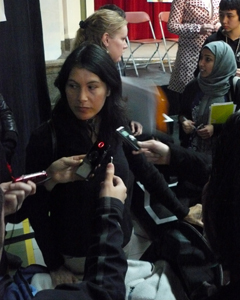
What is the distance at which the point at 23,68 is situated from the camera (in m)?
2.34

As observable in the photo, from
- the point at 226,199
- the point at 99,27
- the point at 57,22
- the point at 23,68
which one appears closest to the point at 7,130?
the point at 23,68

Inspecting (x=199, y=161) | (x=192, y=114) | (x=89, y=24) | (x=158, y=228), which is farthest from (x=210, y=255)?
(x=89, y=24)

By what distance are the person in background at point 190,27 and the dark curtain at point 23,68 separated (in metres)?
1.02

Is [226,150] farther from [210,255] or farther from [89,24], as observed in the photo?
[89,24]

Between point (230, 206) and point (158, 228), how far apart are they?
1.36 m

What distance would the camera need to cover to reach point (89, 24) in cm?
188

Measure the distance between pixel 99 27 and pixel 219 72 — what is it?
2.31 ft

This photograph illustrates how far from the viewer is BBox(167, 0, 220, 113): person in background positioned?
2570 mm

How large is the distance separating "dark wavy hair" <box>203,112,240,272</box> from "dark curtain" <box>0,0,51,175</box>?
186cm

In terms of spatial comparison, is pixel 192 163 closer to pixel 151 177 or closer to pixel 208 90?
pixel 151 177

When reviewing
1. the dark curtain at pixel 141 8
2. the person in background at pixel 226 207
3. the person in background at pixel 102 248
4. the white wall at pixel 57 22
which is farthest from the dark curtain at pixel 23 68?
the dark curtain at pixel 141 8

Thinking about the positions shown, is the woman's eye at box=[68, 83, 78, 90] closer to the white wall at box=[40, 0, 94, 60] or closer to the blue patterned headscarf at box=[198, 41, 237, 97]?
the blue patterned headscarf at box=[198, 41, 237, 97]

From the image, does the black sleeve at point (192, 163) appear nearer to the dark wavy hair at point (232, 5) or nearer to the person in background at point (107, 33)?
the person in background at point (107, 33)

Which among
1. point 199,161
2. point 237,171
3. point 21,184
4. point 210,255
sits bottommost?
point 210,255
